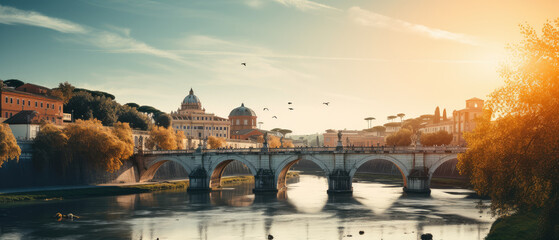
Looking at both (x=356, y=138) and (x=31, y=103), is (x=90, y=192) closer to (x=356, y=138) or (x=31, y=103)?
(x=31, y=103)

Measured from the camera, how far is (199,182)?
81.0 metres

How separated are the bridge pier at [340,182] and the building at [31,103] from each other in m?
46.5

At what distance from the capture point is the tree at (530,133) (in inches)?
981

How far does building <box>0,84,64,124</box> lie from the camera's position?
85.6 m

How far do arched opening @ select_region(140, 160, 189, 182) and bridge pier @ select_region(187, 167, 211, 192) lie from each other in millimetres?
7299

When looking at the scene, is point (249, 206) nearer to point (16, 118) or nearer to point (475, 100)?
point (16, 118)

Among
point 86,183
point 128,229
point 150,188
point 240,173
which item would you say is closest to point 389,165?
point 240,173

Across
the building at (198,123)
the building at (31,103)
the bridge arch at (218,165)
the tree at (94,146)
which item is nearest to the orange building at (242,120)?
the building at (198,123)

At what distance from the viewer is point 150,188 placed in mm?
78875

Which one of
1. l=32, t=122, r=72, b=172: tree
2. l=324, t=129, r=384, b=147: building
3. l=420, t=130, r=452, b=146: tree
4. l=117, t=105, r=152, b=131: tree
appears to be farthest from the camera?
l=324, t=129, r=384, b=147: building

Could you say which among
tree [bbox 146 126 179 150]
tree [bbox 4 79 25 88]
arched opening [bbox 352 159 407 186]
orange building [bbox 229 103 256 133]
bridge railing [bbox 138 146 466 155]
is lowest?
arched opening [bbox 352 159 407 186]

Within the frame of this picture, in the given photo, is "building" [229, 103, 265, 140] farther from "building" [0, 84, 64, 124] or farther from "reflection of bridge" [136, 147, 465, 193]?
"reflection of bridge" [136, 147, 465, 193]

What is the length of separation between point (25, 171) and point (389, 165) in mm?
79501

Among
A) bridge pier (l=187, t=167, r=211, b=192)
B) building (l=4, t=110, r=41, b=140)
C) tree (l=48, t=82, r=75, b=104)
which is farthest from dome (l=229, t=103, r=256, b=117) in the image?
building (l=4, t=110, r=41, b=140)
